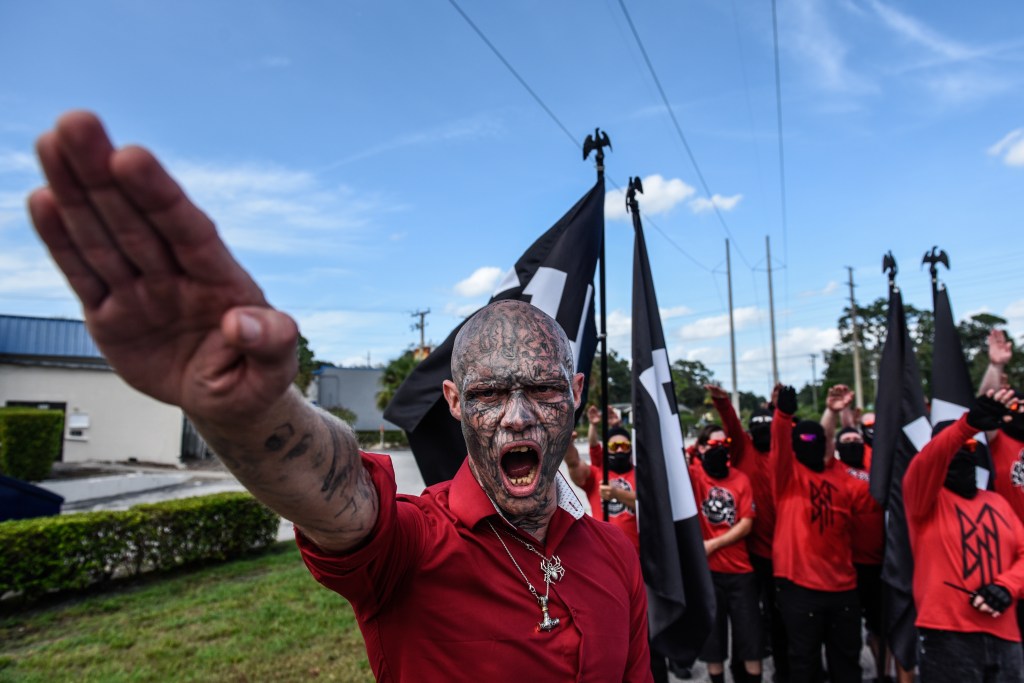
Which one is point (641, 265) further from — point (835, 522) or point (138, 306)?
→ point (138, 306)

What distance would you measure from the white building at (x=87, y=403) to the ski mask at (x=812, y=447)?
23.6 metres

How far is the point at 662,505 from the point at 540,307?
4.89 feet

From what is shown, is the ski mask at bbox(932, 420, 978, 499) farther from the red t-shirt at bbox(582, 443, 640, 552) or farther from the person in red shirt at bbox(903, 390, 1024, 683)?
the red t-shirt at bbox(582, 443, 640, 552)

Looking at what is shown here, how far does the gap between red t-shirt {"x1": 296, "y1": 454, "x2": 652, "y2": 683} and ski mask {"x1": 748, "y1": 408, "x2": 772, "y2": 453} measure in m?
5.14

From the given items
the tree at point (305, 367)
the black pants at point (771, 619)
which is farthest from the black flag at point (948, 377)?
the tree at point (305, 367)

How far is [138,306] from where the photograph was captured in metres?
0.95

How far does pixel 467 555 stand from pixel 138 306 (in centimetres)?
110

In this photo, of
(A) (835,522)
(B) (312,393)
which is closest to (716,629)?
(A) (835,522)

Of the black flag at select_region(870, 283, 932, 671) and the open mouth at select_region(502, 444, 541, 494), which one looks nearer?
the open mouth at select_region(502, 444, 541, 494)

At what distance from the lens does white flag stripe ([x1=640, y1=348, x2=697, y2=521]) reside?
4297mm

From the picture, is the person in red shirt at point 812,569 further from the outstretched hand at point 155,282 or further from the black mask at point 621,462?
the outstretched hand at point 155,282

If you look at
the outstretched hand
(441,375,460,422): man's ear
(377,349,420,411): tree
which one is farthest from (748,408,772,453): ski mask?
(377,349,420,411): tree

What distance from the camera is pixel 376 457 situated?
1564 millimetres

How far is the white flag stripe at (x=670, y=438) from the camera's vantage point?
4.30 meters
